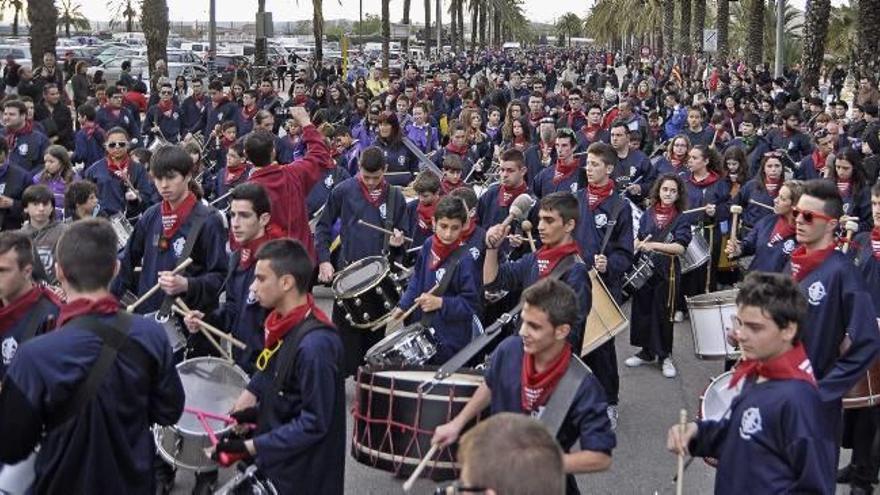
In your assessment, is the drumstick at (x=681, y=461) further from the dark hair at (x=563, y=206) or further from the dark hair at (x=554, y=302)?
the dark hair at (x=563, y=206)

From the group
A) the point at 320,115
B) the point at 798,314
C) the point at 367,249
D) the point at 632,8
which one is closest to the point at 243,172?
the point at 367,249

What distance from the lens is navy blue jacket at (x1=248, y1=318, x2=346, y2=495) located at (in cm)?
438

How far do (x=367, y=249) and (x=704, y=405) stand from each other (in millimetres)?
4059

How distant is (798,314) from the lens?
4.28 metres

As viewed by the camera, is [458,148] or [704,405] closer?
[704,405]

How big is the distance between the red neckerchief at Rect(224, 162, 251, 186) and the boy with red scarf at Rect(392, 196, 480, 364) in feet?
15.5

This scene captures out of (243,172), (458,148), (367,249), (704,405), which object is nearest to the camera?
(704,405)

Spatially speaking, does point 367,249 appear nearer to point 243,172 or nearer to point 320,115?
point 243,172

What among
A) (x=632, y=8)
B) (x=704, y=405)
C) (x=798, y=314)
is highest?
(x=632, y=8)

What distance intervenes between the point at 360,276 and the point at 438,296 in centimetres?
125

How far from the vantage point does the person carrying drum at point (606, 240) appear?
7574 millimetres

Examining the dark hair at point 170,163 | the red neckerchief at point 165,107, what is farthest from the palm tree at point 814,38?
the dark hair at point 170,163

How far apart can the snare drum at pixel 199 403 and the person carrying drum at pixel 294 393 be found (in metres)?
0.61

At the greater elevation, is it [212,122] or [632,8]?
[632,8]
